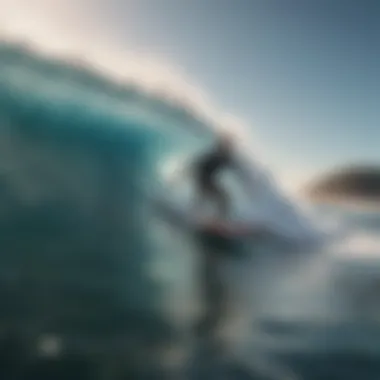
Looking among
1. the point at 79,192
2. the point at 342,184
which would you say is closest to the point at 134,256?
the point at 79,192

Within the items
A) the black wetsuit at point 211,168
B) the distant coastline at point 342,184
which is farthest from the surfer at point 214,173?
the distant coastline at point 342,184

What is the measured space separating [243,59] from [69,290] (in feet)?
2.03

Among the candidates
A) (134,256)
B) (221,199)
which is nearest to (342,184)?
(221,199)

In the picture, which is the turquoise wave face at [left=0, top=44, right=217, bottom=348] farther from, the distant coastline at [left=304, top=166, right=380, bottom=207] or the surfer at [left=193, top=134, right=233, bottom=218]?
the distant coastline at [left=304, top=166, right=380, bottom=207]

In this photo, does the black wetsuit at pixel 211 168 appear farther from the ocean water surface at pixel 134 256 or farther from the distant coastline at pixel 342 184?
the distant coastline at pixel 342 184

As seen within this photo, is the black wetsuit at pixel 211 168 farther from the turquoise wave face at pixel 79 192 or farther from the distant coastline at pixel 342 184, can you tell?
the distant coastline at pixel 342 184

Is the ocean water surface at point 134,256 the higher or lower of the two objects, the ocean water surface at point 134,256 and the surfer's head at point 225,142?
the lower

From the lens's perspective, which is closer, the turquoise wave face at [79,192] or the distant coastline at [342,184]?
the turquoise wave face at [79,192]

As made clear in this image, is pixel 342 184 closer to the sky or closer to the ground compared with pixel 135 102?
closer to the ground

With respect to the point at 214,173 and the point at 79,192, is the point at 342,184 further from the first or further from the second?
the point at 79,192

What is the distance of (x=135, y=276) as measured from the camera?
128 centimetres

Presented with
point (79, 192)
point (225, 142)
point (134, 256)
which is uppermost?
point (225, 142)

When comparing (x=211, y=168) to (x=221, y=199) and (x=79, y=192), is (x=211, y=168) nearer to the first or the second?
(x=221, y=199)

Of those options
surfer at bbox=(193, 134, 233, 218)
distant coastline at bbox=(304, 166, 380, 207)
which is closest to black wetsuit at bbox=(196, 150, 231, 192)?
surfer at bbox=(193, 134, 233, 218)
